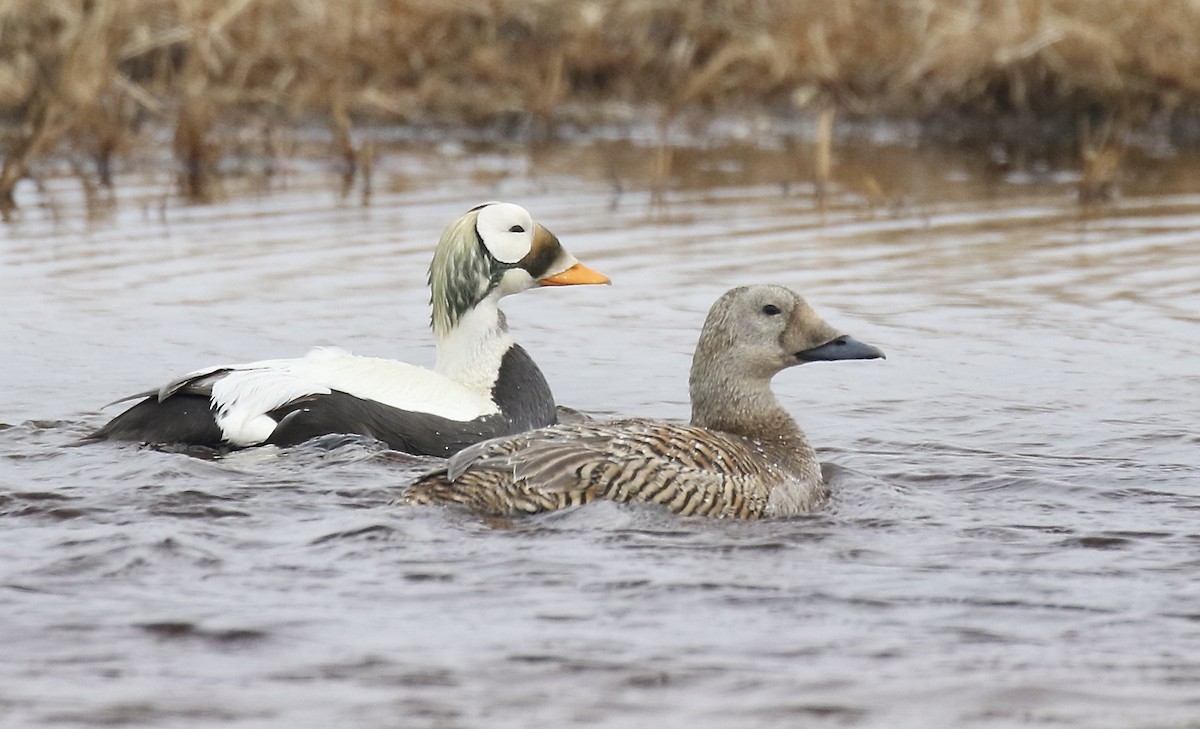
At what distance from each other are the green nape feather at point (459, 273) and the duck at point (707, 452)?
114 cm

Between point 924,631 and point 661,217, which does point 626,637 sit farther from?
point 661,217

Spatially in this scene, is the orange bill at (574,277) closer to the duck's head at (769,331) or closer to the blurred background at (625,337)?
the blurred background at (625,337)

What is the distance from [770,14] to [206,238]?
7.87 metres

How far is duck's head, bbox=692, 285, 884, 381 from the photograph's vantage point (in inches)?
254

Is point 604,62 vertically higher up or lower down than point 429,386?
higher up

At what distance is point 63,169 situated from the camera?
548 inches

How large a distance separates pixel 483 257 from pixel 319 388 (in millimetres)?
908

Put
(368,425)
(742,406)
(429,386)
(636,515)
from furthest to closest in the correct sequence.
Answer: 1. (429,386)
2. (368,425)
3. (742,406)
4. (636,515)

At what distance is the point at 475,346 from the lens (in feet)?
24.2

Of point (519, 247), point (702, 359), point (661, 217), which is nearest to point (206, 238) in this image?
point (661, 217)

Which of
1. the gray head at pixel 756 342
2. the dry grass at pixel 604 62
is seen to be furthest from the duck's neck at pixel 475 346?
the dry grass at pixel 604 62

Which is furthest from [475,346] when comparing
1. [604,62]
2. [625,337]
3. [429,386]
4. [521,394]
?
[604,62]

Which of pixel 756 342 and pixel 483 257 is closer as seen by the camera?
pixel 756 342

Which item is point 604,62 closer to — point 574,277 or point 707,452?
point 574,277
